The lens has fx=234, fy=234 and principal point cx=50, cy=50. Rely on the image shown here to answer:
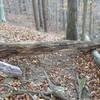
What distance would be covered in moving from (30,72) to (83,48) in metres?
2.31

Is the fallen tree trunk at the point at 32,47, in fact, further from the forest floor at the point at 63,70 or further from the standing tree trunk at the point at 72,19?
the standing tree trunk at the point at 72,19

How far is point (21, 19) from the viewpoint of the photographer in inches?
1359

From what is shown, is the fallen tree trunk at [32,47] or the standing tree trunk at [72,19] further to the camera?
the standing tree trunk at [72,19]

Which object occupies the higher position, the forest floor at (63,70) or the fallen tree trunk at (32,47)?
the fallen tree trunk at (32,47)

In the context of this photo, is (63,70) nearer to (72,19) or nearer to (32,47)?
(32,47)

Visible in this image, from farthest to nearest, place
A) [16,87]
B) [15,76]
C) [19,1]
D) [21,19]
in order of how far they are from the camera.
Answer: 1. [19,1]
2. [21,19]
3. [15,76]
4. [16,87]

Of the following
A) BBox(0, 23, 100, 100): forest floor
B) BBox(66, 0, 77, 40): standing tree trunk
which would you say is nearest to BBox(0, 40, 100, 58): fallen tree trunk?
BBox(0, 23, 100, 100): forest floor

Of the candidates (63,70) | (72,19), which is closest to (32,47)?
(63,70)

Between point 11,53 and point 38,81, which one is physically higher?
point 11,53

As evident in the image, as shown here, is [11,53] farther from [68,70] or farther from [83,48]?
[83,48]

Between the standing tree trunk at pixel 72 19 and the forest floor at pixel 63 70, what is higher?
the standing tree trunk at pixel 72 19

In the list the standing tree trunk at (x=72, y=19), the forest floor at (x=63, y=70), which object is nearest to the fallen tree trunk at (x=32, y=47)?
the forest floor at (x=63, y=70)

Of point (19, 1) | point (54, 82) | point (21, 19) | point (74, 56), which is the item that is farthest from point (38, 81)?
point (19, 1)

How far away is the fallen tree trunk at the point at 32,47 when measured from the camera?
21.3ft
